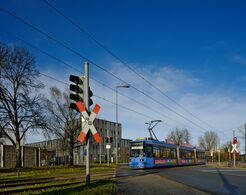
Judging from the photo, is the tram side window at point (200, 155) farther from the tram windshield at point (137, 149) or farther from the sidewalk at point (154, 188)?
the sidewalk at point (154, 188)

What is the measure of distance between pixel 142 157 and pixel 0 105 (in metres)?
16.2

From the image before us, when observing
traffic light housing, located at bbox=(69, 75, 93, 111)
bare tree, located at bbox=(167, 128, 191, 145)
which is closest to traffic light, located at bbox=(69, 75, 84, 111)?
traffic light housing, located at bbox=(69, 75, 93, 111)

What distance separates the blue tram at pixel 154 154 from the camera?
103 ft

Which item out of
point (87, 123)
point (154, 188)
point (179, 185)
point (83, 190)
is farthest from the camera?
point (179, 185)

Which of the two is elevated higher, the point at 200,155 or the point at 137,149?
the point at 137,149

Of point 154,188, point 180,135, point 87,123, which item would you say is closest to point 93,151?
point 180,135

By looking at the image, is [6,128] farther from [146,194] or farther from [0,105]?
[146,194]

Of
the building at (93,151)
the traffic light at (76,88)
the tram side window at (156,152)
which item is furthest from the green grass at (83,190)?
the building at (93,151)

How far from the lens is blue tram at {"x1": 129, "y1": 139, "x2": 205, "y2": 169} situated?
3144 cm

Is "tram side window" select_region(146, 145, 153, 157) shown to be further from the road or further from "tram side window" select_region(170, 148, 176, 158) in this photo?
the road

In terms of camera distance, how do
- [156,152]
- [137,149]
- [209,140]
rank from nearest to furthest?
[137,149] < [156,152] < [209,140]

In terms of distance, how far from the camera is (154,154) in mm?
32281

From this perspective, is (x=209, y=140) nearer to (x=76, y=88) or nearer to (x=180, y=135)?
(x=180, y=135)

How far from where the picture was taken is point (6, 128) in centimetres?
3350
